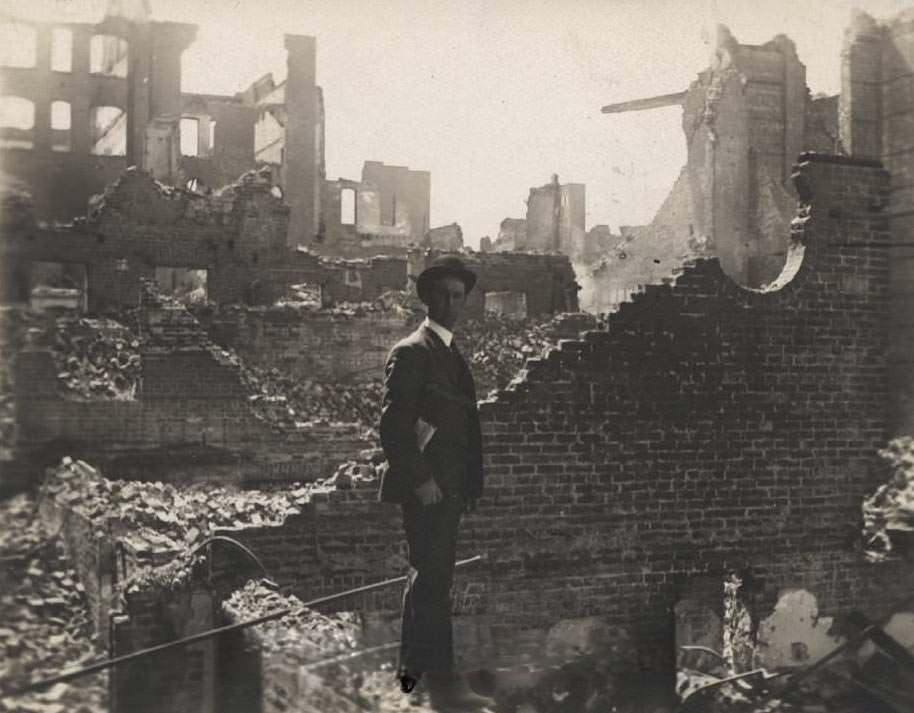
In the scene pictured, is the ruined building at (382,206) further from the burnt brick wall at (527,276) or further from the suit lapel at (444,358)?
the suit lapel at (444,358)

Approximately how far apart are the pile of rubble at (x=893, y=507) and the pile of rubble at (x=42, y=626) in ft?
20.1

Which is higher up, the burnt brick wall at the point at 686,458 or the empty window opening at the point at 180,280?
the empty window opening at the point at 180,280

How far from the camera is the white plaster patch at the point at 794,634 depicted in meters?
8.20

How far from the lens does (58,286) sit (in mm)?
21375

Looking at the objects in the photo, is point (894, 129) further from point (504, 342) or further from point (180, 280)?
point (180, 280)

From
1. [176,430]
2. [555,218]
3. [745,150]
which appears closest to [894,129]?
[176,430]

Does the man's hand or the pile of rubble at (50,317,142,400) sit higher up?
the pile of rubble at (50,317,142,400)

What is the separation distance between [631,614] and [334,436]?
6.57 meters

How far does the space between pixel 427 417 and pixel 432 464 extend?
319mm

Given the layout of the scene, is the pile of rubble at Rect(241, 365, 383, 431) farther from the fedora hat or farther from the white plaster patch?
the fedora hat

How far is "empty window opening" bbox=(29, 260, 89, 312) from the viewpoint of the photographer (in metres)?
18.7

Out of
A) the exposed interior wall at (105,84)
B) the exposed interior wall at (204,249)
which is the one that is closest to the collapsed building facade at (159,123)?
the exposed interior wall at (105,84)

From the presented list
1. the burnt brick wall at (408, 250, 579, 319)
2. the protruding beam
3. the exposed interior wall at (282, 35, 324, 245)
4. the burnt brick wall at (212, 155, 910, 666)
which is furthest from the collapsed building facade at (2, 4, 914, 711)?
the exposed interior wall at (282, 35, 324, 245)

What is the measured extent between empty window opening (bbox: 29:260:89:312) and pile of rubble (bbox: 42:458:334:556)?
8.11 m
